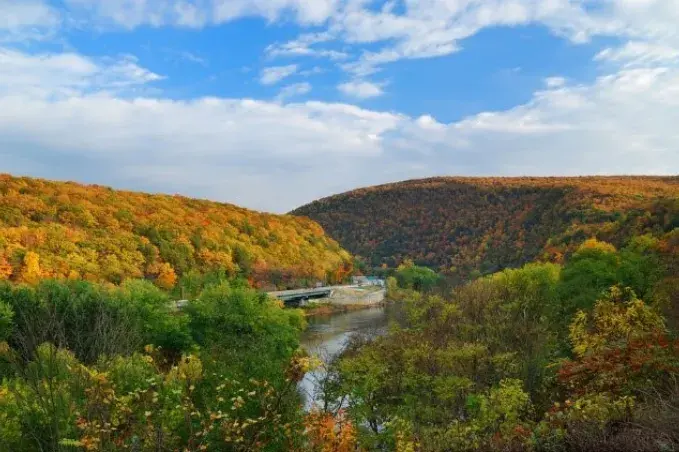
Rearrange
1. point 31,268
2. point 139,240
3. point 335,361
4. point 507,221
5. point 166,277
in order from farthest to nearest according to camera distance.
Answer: point 507,221
point 139,240
point 166,277
point 31,268
point 335,361

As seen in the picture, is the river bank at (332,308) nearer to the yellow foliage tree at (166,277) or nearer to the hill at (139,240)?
the hill at (139,240)

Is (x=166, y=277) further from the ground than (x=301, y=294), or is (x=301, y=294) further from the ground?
(x=166, y=277)

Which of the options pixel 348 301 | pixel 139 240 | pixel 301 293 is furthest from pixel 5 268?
pixel 348 301

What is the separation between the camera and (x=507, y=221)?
5856 inches

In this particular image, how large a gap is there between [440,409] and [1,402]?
1609 centimetres

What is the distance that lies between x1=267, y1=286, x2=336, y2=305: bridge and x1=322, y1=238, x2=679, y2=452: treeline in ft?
176

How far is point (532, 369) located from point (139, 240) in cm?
7425

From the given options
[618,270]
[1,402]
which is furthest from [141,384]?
[618,270]

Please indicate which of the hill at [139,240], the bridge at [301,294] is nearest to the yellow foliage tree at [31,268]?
the hill at [139,240]

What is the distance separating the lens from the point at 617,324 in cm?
2436

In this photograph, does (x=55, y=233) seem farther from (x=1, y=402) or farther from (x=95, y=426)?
(x=95, y=426)

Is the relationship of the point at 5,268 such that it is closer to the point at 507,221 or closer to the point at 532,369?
the point at 532,369

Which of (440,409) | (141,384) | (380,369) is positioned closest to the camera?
(141,384)

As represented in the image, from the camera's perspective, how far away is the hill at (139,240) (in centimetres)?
6788
